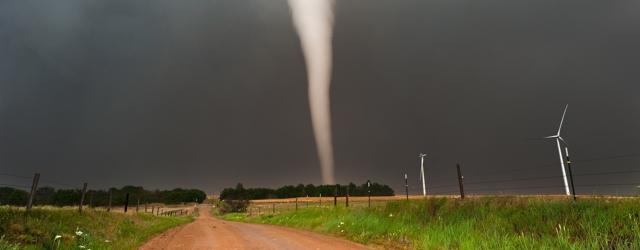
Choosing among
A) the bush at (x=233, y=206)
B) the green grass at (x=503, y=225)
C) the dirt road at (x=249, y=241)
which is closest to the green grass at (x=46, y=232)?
the dirt road at (x=249, y=241)

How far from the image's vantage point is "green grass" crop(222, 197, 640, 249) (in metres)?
10.5

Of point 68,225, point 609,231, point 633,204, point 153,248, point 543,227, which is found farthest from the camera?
point 68,225

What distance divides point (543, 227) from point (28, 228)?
57.0 feet

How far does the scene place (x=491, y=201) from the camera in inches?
710

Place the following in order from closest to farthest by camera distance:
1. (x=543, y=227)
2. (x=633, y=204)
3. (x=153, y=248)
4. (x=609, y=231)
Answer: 1. (x=609, y=231)
2. (x=633, y=204)
3. (x=543, y=227)
4. (x=153, y=248)

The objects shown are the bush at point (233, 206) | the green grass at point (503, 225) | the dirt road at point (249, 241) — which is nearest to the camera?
the green grass at point (503, 225)

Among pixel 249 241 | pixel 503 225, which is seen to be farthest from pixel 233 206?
pixel 503 225

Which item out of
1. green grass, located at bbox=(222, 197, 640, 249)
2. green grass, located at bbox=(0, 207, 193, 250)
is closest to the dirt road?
green grass, located at bbox=(222, 197, 640, 249)

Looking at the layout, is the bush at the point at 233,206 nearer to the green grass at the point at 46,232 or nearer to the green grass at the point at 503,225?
the green grass at the point at 503,225

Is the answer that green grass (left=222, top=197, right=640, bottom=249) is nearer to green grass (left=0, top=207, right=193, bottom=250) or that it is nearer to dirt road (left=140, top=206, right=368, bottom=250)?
dirt road (left=140, top=206, right=368, bottom=250)

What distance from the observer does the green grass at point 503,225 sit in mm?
10531

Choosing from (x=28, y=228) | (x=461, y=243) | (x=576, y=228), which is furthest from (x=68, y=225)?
(x=576, y=228)

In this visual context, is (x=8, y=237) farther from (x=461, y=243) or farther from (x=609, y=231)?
(x=609, y=231)

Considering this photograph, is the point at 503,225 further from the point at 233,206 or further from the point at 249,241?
the point at 233,206
